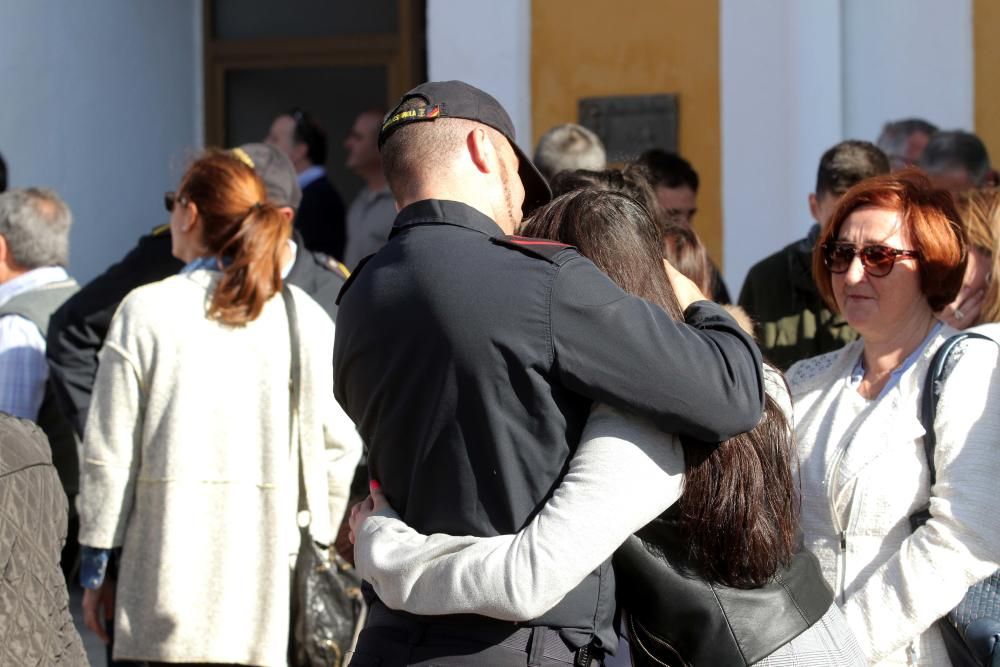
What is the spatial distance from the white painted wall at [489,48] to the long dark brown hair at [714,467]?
15.2 feet

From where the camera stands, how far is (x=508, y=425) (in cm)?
217

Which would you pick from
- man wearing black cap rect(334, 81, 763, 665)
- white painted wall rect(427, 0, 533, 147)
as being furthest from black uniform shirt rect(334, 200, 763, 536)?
white painted wall rect(427, 0, 533, 147)

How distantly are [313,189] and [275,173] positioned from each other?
8.32ft

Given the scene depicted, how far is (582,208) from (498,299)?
323 mm

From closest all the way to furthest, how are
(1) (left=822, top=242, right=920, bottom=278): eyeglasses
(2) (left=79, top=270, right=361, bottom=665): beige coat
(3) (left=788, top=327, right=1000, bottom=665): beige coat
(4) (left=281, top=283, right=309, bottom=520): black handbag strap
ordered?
(3) (left=788, top=327, right=1000, bottom=665): beige coat → (1) (left=822, top=242, right=920, bottom=278): eyeglasses → (2) (left=79, top=270, right=361, bottom=665): beige coat → (4) (left=281, top=283, right=309, bottom=520): black handbag strap

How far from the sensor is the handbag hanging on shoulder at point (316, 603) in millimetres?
3713

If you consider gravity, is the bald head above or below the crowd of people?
above

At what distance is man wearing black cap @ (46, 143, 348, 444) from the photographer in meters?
4.39

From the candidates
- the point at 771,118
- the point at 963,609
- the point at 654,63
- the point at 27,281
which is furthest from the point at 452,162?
the point at 654,63

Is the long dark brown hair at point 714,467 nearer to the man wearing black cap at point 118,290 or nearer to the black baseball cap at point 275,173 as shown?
the man wearing black cap at point 118,290

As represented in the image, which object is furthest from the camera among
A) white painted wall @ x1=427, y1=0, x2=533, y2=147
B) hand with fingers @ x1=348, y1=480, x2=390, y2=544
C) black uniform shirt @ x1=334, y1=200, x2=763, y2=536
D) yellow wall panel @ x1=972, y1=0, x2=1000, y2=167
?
white painted wall @ x1=427, y1=0, x2=533, y2=147

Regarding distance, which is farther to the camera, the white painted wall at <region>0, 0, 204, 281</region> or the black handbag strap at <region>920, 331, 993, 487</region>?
the white painted wall at <region>0, 0, 204, 281</region>

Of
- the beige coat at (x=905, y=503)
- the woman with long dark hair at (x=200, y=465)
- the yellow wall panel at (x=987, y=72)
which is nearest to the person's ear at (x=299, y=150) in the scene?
the yellow wall panel at (x=987, y=72)

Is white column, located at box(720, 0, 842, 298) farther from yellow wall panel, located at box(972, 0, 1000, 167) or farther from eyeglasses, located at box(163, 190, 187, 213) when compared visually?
eyeglasses, located at box(163, 190, 187, 213)
